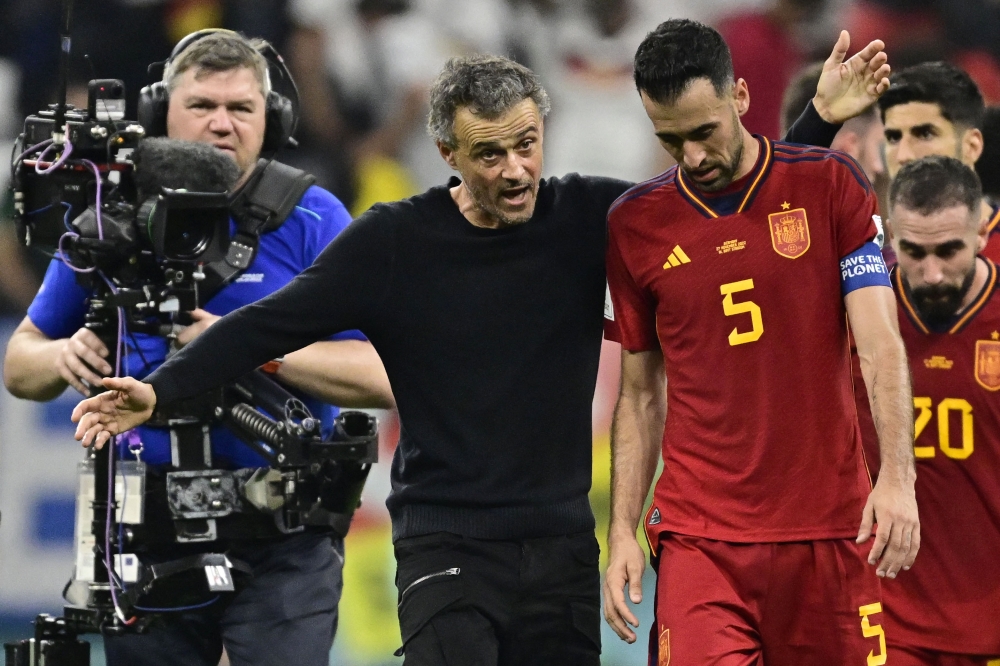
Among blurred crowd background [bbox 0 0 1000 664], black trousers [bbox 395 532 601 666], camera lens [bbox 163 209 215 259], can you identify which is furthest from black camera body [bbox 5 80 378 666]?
blurred crowd background [bbox 0 0 1000 664]

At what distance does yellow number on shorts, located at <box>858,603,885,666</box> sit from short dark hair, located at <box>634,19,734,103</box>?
126 cm

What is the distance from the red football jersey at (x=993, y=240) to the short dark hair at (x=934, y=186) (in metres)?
0.54

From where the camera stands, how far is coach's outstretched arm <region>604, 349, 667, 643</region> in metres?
3.68

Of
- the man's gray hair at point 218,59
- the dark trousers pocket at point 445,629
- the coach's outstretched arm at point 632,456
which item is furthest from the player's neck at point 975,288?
the man's gray hair at point 218,59

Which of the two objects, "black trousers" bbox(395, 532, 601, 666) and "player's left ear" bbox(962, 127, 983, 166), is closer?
"black trousers" bbox(395, 532, 601, 666)

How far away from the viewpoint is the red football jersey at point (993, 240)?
16.7ft

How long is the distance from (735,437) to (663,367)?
373mm

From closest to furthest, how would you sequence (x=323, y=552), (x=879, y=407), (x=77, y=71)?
(x=879, y=407) < (x=323, y=552) < (x=77, y=71)

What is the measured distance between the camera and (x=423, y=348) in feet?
12.3

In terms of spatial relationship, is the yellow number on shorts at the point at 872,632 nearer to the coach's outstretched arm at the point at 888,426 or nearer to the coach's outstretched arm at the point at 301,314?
the coach's outstretched arm at the point at 888,426

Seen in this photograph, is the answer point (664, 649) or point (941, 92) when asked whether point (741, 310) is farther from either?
point (941, 92)

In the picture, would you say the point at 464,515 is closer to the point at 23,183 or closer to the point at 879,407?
the point at 879,407

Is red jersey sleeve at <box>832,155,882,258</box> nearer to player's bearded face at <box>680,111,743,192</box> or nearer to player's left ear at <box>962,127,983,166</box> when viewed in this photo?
player's bearded face at <box>680,111,743,192</box>

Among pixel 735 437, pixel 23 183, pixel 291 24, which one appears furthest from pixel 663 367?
pixel 291 24
